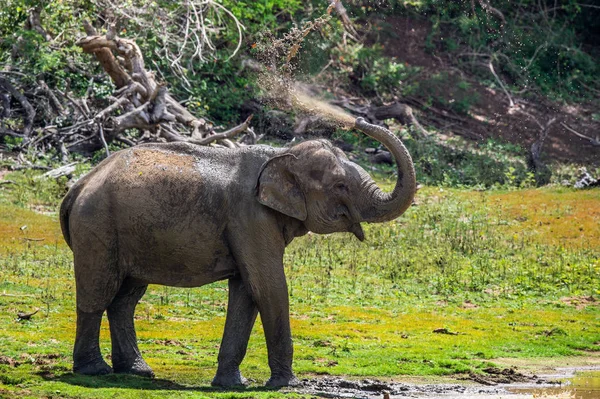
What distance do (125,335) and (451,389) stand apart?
3.81 meters

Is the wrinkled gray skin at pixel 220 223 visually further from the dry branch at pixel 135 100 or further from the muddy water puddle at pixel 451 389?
the dry branch at pixel 135 100

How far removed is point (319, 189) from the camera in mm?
12789

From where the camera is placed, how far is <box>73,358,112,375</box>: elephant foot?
1306cm

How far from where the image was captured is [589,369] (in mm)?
15500

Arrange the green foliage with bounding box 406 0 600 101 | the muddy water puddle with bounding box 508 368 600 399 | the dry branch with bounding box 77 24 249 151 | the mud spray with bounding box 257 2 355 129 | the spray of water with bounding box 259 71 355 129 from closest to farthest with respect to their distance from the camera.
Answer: the muddy water puddle with bounding box 508 368 600 399 → the mud spray with bounding box 257 2 355 129 → the spray of water with bounding box 259 71 355 129 → the dry branch with bounding box 77 24 249 151 → the green foliage with bounding box 406 0 600 101

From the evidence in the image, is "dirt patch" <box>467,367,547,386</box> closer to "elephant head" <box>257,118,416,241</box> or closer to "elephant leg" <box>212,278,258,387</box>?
"elephant head" <box>257,118,416,241</box>

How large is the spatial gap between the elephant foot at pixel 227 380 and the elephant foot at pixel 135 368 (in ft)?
2.98

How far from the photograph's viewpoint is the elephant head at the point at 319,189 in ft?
41.5

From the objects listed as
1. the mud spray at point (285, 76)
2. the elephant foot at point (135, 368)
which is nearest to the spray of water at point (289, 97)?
the mud spray at point (285, 76)

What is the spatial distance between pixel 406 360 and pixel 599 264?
7.75m

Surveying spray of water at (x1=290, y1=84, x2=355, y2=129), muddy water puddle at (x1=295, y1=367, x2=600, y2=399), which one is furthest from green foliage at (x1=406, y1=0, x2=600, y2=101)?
muddy water puddle at (x1=295, y1=367, x2=600, y2=399)

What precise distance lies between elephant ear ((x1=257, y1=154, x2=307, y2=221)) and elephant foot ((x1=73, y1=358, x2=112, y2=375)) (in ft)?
8.54

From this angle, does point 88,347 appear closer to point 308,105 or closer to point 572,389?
point 572,389

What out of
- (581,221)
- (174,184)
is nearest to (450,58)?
(581,221)
